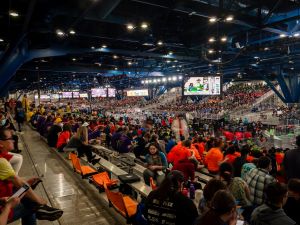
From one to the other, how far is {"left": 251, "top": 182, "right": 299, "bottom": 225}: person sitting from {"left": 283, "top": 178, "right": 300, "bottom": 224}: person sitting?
59 centimetres

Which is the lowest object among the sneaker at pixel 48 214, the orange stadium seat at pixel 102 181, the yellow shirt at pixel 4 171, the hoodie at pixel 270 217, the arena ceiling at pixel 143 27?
the orange stadium seat at pixel 102 181

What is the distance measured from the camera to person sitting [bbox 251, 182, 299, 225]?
2623 mm

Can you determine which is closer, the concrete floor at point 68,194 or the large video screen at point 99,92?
the concrete floor at point 68,194

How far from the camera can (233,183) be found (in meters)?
4.05

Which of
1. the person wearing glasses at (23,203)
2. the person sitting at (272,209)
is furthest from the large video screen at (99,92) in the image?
the person sitting at (272,209)

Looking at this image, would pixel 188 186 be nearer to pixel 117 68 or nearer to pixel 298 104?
pixel 117 68

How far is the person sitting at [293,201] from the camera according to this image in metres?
3.14

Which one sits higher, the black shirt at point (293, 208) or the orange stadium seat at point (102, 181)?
the black shirt at point (293, 208)

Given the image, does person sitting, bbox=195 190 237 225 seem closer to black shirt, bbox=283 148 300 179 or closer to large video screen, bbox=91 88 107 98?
black shirt, bbox=283 148 300 179

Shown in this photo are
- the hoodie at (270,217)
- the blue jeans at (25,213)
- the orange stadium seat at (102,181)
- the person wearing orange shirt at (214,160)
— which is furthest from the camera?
the person wearing orange shirt at (214,160)

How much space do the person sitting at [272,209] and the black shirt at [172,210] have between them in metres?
0.66

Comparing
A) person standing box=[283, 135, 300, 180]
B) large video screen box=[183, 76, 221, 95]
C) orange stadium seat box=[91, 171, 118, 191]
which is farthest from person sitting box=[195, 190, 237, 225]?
large video screen box=[183, 76, 221, 95]

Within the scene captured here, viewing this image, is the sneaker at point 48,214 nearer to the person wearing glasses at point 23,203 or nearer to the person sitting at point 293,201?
the person wearing glasses at point 23,203

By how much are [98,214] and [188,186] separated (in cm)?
177
